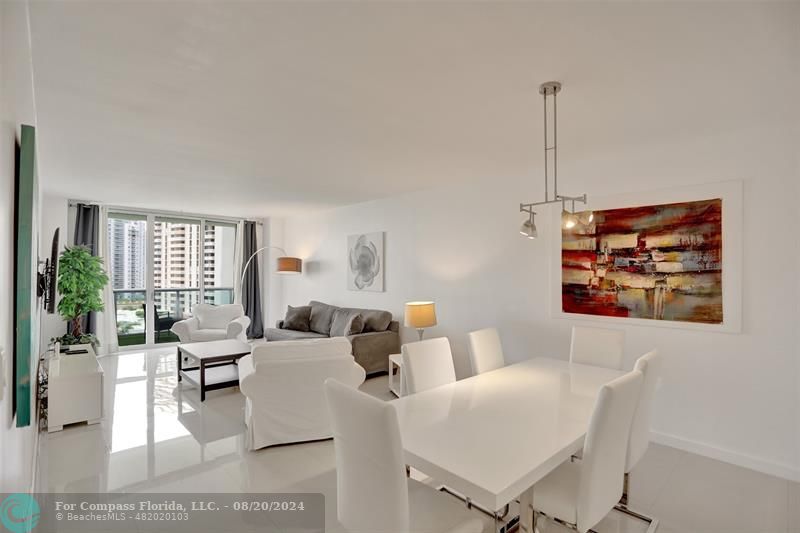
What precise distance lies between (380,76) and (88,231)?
6349 mm

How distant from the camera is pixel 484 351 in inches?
126

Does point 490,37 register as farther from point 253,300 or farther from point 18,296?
point 253,300

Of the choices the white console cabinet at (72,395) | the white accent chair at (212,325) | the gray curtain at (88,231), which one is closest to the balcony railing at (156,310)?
the gray curtain at (88,231)

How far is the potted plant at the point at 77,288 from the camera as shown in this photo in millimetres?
4711

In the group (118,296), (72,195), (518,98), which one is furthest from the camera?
(118,296)

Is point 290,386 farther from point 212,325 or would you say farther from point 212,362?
point 212,325

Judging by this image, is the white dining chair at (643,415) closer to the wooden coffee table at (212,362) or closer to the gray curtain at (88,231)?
the wooden coffee table at (212,362)

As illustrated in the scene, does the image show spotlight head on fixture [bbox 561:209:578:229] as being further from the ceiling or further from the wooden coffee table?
the wooden coffee table

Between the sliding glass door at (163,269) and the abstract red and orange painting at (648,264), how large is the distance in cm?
657

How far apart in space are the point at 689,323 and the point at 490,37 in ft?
9.04

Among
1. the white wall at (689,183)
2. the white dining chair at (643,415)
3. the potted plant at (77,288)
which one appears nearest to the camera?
the white wall at (689,183)

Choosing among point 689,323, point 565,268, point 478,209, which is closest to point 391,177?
point 478,209

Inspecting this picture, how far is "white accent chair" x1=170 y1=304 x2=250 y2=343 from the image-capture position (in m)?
6.08

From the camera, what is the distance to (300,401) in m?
3.29
